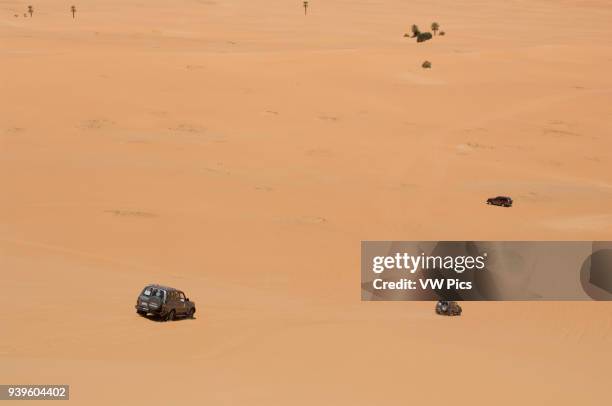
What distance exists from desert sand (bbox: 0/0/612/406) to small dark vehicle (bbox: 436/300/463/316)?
41 centimetres

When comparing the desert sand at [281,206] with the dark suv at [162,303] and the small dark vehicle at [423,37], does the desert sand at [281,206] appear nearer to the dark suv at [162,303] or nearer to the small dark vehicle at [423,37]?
the dark suv at [162,303]

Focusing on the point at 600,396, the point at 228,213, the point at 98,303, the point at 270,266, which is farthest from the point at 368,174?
the point at 600,396

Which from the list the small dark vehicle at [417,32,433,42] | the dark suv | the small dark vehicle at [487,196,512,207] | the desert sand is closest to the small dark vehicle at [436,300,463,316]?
the desert sand

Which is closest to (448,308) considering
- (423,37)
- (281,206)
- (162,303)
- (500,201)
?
(162,303)

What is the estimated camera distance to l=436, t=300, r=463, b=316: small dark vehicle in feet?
76.4

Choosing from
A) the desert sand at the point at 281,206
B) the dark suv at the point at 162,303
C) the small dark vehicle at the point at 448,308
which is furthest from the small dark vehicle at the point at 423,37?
the dark suv at the point at 162,303

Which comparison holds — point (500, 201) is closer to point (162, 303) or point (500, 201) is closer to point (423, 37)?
point (162, 303)

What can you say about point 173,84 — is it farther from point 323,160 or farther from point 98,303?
point 98,303

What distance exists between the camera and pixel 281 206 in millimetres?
32812

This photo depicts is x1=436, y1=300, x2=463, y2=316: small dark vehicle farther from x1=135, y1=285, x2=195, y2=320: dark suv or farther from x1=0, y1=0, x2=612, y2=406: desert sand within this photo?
x1=135, y1=285, x2=195, y2=320: dark suv

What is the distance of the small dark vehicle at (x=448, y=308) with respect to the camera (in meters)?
23.3

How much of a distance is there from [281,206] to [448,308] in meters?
11.0

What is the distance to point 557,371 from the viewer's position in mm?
17875

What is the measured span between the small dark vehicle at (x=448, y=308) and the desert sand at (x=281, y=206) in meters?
0.41
